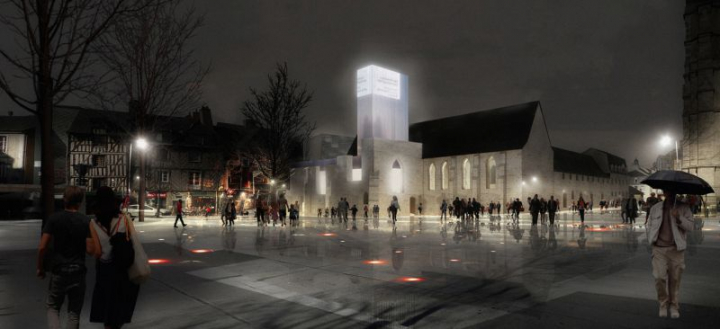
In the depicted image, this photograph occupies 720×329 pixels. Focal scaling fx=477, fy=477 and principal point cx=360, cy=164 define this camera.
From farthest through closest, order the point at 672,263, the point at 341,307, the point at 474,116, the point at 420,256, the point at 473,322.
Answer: the point at 474,116
the point at 420,256
the point at 341,307
the point at 672,263
the point at 473,322

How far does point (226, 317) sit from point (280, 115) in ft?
94.3

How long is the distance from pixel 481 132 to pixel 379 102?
18.1m

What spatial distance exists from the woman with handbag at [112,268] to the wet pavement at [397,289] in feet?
3.77

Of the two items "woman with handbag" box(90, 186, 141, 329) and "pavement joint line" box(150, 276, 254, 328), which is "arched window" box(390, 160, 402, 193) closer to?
"pavement joint line" box(150, 276, 254, 328)

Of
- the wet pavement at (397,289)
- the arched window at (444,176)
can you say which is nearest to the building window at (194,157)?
the arched window at (444,176)

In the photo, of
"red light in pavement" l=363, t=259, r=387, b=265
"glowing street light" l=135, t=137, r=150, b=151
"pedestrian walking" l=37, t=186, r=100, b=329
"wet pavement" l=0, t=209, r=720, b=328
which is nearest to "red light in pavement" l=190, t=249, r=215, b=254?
"wet pavement" l=0, t=209, r=720, b=328

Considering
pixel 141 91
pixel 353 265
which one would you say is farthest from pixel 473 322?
pixel 141 91

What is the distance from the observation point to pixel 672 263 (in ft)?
19.0

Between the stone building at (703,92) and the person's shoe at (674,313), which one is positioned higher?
the stone building at (703,92)

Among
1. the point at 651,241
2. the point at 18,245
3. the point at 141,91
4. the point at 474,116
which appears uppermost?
the point at 474,116

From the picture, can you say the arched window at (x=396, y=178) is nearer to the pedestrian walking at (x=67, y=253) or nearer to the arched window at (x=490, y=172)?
the arched window at (x=490, y=172)

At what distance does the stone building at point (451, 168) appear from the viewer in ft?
158

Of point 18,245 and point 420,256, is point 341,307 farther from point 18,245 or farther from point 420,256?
point 18,245

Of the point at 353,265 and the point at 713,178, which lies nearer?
the point at 353,265
